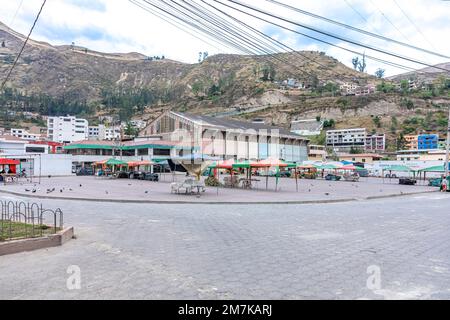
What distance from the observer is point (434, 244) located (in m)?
7.11

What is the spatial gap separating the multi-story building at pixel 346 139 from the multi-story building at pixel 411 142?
11.7 meters

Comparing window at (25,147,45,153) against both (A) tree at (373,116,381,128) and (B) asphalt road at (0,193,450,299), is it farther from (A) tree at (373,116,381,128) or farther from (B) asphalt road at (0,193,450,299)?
(A) tree at (373,116,381,128)

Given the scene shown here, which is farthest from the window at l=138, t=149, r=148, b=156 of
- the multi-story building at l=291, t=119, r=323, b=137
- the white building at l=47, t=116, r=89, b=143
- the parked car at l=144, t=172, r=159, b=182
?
the multi-story building at l=291, t=119, r=323, b=137

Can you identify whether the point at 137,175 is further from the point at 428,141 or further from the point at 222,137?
the point at 428,141

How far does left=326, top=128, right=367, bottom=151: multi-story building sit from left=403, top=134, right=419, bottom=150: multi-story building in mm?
11747

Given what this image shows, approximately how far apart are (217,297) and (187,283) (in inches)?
23.9

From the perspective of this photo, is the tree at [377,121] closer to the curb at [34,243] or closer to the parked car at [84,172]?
the parked car at [84,172]

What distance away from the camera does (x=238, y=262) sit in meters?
5.57

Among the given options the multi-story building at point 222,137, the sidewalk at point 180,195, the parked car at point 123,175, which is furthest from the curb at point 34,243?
the multi-story building at point 222,137

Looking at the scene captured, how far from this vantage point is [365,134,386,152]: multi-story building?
101300 millimetres

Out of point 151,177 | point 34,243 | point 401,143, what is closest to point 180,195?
point 34,243

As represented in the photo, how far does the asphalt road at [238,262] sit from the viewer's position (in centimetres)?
427

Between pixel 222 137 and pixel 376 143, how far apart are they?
2516 inches

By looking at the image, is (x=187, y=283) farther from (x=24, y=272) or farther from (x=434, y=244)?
(x=434, y=244)
